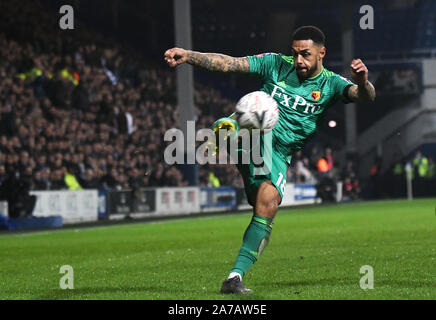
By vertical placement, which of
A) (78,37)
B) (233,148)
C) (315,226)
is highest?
(78,37)

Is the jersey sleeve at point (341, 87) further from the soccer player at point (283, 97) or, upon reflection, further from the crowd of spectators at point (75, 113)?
the crowd of spectators at point (75, 113)

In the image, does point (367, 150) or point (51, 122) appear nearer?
point (51, 122)

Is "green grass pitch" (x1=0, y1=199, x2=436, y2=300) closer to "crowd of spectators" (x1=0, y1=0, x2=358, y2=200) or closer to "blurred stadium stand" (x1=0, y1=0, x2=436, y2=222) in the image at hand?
"blurred stadium stand" (x1=0, y1=0, x2=436, y2=222)

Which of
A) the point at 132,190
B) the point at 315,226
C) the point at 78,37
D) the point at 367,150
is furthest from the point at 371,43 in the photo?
the point at 315,226

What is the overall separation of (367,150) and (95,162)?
2823 centimetres

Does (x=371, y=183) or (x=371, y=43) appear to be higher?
→ (x=371, y=43)

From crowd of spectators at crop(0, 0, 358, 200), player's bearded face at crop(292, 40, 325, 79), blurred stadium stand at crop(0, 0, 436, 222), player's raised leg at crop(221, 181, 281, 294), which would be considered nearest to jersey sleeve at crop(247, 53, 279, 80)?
player's bearded face at crop(292, 40, 325, 79)

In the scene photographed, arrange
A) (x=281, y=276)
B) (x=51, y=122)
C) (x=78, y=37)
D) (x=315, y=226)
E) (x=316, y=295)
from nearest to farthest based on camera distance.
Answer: (x=316, y=295) < (x=281, y=276) < (x=315, y=226) < (x=51, y=122) < (x=78, y=37)

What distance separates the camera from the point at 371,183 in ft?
160

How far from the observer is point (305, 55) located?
7844mm

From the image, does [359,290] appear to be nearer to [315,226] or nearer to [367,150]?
[315,226]

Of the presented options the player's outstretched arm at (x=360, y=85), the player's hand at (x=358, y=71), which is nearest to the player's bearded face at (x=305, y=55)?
the player's outstretched arm at (x=360, y=85)

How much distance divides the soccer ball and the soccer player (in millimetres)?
155

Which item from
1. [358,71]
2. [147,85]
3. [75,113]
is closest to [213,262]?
[358,71]
